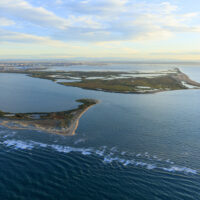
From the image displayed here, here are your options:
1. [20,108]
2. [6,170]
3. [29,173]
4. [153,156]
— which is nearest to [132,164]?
[153,156]

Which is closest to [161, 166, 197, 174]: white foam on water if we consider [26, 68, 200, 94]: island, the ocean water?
the ocean water

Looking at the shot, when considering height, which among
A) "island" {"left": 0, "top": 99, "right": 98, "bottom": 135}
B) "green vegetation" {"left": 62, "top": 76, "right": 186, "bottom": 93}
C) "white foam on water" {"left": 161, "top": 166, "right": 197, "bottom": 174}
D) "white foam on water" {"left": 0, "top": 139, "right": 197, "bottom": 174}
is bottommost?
"white foam on water" {"left": 161, "top": 166, "right": 197, "bottom": 174}

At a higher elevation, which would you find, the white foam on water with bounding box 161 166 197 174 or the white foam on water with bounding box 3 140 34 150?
the white foam on water with bounding box 3 140 34 150

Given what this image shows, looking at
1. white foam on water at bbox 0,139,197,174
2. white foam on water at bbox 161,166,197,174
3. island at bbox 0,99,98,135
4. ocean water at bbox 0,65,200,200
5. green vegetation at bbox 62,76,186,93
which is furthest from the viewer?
green vegetation at bbox 62,76,186,93

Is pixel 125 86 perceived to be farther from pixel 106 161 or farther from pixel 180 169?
pixel 180 169

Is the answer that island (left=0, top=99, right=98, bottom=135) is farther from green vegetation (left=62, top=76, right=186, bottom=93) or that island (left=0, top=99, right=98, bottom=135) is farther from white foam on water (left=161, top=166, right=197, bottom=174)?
green vegetation (left=62, top=76, right=186, bottom=93)

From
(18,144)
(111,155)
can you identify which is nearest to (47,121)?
(18,144)
